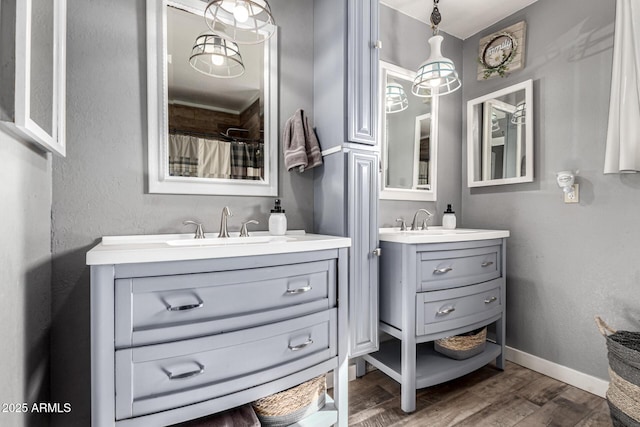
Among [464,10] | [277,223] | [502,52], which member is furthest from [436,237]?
[464,10]

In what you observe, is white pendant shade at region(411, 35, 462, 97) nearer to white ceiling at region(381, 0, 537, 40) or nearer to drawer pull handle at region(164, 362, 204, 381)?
white ceiling at region(381, 0, 537, 40)

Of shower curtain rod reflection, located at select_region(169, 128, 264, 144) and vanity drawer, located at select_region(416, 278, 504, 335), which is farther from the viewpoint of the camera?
vanity drawer, located at select_region(416, 278, 504, 335)

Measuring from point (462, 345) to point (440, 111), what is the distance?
1716mm

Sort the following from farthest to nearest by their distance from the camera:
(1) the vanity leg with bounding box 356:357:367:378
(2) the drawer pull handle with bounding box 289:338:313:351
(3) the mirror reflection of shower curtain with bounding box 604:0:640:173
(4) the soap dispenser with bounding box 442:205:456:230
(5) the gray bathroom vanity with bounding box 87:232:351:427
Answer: (4) the soap dispenser with bounding box 442:205:456:230
(1) the vanity leg with bounding box 356:357:367:378
(3) the mirror reflection of shower curtain with bounding box 604:0:640:173
(2) the drawer pull handle with bounding box 289:338:313:351
(5) the gray bathroom vanity with bounding box 87:232:351:427

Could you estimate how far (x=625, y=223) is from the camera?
1.63 meters

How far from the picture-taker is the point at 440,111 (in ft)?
7.76

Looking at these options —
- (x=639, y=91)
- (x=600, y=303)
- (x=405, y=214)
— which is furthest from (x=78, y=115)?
(x=600, y=303)

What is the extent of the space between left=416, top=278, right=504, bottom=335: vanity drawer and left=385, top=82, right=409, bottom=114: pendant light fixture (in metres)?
1.28

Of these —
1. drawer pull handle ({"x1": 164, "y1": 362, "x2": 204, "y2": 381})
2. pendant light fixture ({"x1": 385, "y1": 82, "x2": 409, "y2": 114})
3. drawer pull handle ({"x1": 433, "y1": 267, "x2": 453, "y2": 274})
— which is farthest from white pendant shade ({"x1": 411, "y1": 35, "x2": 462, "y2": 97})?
drawer pull handle ({"x1": 164, "y1": 362, "x2": 204, "y2": 381})

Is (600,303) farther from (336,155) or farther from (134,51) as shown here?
(134,51)

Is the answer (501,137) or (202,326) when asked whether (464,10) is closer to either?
(501,137)

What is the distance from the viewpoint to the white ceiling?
208 centimetres

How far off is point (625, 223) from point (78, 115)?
9.06 feet

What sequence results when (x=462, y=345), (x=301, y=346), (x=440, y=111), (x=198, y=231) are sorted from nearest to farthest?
(x=301, y=346), (x=198, y=231), (x=462, y=345), (x=440, y=111)
